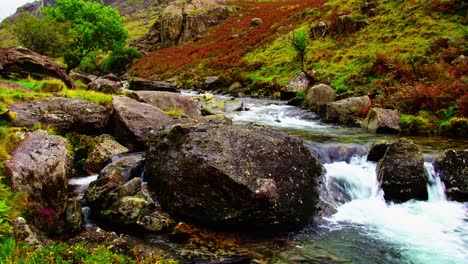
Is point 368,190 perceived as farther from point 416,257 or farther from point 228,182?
point 228,182

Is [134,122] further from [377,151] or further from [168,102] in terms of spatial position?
[377,151]

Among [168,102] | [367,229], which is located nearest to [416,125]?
[367,229]

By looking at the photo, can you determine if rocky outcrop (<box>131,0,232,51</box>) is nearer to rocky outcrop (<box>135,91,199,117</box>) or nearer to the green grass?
the green grass

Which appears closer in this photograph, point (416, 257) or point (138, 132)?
point (416, 257)

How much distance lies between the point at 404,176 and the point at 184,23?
62817mm

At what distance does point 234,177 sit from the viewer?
8.24 metres

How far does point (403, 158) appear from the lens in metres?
10.5

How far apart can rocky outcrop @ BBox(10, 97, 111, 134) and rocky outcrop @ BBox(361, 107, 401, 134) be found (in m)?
12.1

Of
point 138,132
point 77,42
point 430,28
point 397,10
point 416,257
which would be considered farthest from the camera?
point 77,42

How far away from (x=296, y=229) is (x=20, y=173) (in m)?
6.25

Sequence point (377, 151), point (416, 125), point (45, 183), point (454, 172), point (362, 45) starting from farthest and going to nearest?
1. point (362, 45)
2. point (416, 125)
3. point (377, 151)
4. point (454, 172)
5. point (45, 183)

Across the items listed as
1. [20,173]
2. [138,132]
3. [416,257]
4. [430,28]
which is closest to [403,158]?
[416,257]

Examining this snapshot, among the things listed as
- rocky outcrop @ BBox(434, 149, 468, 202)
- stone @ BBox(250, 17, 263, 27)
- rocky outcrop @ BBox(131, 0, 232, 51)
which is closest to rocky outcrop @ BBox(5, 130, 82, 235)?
rocky outcrop @ BBox(434, 149, 468, 202)

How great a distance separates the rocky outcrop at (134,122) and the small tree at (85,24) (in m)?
23.5
